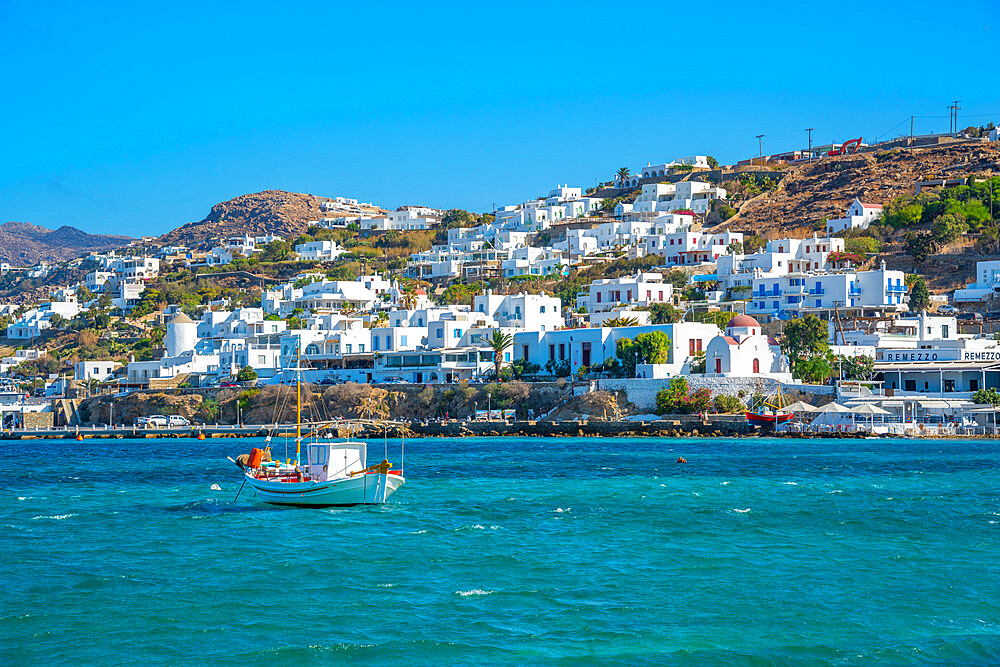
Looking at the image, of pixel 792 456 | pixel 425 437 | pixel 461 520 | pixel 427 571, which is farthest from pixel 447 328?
pixel 427 571

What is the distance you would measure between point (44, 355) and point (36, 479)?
8114 centimetres

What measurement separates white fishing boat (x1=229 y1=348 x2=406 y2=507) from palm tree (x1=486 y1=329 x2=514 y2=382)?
46060 mm

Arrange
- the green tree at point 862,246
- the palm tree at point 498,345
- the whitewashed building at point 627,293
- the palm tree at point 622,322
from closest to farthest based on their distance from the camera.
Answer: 1. the palm tree at point 622,322
2. the palm tree at point 498,345
3. the whitewashed building at point 627,293
4. the green tree at point 862,246

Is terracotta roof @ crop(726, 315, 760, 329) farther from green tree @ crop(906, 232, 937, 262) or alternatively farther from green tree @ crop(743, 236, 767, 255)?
green tree @ crop(743, 236, 767, 255)

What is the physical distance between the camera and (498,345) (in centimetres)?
8288

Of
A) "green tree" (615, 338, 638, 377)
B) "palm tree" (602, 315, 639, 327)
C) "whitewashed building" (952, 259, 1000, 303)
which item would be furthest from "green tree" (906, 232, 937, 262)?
"green tree" (615, 338, 638, 377)

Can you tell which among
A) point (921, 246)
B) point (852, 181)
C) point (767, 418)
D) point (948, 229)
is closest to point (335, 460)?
point (767, 418)

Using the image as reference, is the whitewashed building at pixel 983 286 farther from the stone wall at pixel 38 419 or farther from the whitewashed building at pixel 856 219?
the stone wall at pixel 38 419

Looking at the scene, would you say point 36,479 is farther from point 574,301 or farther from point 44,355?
point 44,355

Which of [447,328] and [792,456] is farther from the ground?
[447,328]

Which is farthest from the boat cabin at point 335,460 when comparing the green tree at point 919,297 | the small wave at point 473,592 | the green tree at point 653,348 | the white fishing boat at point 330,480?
the green tree at point 919,297

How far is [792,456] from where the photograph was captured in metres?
51.8

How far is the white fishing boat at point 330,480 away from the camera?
3512cm

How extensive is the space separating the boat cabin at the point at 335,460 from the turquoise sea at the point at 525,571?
129 cm
